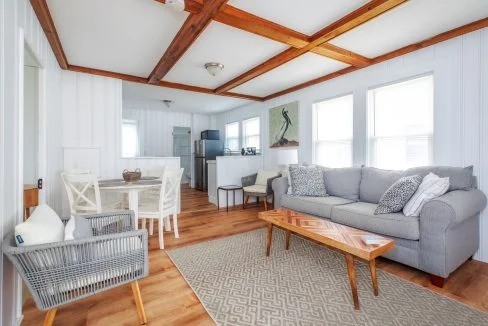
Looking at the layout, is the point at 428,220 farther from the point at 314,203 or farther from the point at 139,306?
the point at 139,306

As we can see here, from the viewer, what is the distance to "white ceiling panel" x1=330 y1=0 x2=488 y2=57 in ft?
6.95

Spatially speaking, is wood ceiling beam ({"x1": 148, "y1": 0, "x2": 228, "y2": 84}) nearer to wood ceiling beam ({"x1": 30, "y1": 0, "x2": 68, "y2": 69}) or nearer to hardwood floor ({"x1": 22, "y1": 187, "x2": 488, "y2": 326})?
wood ceiling beam ({"x1": 30, "y1": 0, "x2": 68, "y2": 69})

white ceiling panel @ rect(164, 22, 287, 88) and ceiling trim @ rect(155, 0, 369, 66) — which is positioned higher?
white ceiling panel @ rect(164, 22, 287, 88)

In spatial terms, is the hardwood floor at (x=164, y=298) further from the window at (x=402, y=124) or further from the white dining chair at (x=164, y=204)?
the window at (x=402, y=124)

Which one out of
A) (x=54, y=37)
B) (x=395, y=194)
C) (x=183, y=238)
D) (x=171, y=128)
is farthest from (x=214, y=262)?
(x=171, y=128)

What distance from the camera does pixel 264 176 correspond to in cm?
493

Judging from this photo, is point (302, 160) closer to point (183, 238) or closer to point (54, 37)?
point (183, 238)

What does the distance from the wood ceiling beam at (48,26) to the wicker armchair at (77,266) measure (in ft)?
6.42

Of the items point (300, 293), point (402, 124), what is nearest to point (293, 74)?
point (402, 124)

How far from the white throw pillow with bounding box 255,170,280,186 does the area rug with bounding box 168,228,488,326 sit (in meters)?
2.25

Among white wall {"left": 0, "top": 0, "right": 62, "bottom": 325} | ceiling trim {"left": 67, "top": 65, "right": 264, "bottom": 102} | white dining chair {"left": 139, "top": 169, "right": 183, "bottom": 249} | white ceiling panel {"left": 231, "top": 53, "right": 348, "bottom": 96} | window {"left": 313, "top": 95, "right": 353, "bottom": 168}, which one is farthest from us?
window {"left": 313, "top": 95, "right": 353, "bottom": 168}

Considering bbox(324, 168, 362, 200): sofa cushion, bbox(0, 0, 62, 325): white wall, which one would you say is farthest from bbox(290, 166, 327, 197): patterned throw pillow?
bbox(0, 0, 62, 325): white wall

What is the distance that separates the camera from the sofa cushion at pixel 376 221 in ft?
6.86

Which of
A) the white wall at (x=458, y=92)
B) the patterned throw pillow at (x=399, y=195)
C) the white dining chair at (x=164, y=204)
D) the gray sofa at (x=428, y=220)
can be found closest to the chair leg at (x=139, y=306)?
the white dining chair at (x=164, y=204)
